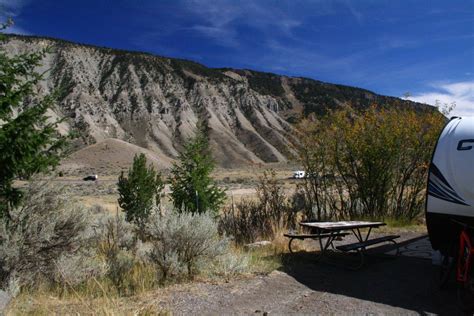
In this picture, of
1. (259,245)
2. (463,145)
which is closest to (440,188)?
(463,145)

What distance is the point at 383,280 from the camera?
6188 mm

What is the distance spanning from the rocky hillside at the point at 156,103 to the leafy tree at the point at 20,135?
238 ft

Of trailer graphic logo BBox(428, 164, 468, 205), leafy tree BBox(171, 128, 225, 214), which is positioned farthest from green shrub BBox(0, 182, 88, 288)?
leafy tree BBox(171, 128, 225, 214)

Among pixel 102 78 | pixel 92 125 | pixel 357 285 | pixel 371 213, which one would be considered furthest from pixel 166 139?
pixel 357 285

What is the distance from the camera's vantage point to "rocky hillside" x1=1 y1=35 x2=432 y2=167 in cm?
8444

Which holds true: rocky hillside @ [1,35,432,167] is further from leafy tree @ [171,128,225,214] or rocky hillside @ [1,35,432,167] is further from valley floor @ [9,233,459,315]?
valley floor @ [9,233,459,315]

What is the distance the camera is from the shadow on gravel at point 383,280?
5254 millimetres

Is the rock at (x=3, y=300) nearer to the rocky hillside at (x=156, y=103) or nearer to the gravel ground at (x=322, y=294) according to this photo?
the gravel ground at (x=322, y=294)

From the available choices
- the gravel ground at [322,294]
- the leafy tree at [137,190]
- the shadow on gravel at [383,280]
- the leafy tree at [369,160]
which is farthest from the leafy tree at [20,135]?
the leafy tree at [369,160]

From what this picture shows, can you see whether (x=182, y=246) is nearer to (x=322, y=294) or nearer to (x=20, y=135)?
(x=322, y=294)

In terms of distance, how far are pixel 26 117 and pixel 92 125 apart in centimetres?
7915

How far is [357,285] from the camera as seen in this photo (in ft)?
19.5

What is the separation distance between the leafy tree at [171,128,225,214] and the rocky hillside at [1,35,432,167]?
68.1m

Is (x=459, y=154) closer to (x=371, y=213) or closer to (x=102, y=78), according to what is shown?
(x=371, y=213)
